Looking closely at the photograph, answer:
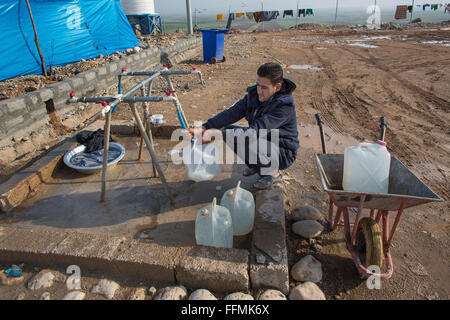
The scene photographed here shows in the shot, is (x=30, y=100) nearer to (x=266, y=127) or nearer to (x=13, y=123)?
(x=13, y=123)

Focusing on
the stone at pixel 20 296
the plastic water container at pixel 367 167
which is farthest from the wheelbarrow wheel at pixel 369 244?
the stone at pixel 20 296

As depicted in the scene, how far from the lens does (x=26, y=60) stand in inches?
238

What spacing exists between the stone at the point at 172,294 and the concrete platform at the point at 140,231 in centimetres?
9

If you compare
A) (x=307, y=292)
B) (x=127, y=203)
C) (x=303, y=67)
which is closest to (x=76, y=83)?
(x=127, y=203)

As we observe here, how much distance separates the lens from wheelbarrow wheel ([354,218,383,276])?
1.96 m

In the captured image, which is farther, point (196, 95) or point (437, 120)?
point (196, 95)

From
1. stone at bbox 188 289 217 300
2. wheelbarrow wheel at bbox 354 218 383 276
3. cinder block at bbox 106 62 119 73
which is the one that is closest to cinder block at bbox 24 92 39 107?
cinder block at bbox 106 62 119 73

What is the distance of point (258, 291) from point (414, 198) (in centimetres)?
121

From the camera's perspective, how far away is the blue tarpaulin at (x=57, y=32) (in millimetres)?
5723

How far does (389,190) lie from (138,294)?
218cm

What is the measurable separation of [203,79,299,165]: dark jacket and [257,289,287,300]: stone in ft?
4.50

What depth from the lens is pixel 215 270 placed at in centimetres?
196

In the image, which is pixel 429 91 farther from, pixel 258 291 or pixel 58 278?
pixel 58 278

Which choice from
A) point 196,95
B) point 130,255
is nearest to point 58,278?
point 130,255
